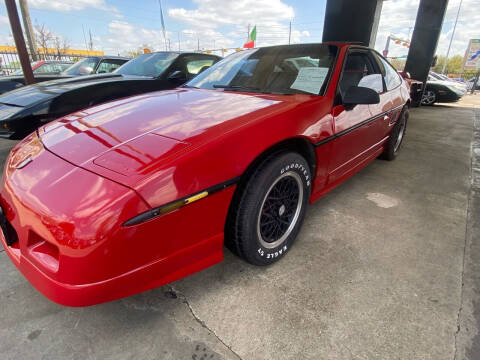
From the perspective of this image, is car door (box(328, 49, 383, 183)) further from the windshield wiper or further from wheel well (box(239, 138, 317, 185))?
the windshield wiper

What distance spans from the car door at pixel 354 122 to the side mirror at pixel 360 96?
0.06 m

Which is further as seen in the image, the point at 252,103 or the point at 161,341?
the point at 252,103

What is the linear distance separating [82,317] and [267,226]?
108 centimetres

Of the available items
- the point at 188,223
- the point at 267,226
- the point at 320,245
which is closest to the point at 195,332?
the point at 188,223

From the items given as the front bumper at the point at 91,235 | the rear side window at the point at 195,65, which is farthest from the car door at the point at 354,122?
the rear side window at the point at 195,65

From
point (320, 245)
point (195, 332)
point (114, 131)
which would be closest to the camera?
point (195, 332)

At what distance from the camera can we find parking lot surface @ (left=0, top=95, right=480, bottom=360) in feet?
4.05

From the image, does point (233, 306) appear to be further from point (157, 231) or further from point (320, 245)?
point (320, 245)

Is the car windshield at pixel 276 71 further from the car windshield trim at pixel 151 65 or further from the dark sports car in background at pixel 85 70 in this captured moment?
the dark sports car in background at pixel 85 70

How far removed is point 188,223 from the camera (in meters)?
1.20

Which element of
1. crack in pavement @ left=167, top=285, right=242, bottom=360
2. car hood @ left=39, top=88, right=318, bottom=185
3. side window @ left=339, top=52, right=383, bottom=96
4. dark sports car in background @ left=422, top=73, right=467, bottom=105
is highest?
side window @ left=339, top=52, right=383, bottom=96

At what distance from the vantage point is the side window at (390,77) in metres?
2.95

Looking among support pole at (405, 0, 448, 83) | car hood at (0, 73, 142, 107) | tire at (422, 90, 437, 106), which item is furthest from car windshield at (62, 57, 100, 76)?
tire at (422, 90, 437, 106)

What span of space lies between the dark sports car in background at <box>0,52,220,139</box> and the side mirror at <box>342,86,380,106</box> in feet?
8.70
